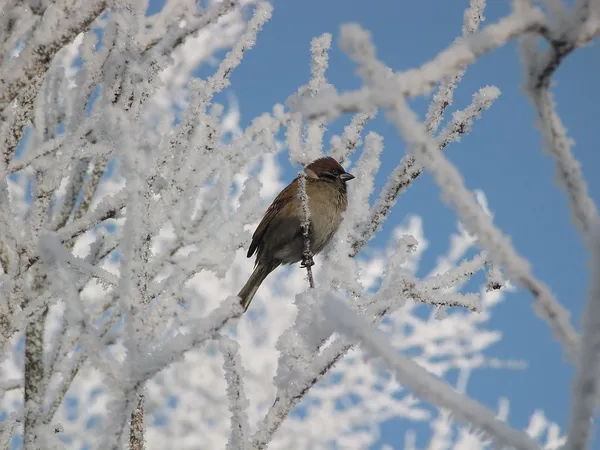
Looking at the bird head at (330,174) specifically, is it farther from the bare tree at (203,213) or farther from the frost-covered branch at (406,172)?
the frost-covered branch at (406,172)

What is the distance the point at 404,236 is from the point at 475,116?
0.53m

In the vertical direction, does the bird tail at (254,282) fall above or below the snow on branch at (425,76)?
above

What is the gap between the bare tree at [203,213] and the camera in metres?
0.71

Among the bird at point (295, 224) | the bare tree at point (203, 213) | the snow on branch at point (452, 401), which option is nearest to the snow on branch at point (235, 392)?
the bare tree at point (203, 213)

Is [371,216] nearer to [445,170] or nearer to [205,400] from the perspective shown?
[445,170]

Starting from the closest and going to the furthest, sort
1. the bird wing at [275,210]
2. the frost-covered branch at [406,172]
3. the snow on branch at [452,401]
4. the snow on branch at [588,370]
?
1. the snow on branch at [588,370]
2. the snow on branch at [452,401]
3. the frost-covered branch at [406,172]
4. the bird wing at [275,210]

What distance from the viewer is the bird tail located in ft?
14.1

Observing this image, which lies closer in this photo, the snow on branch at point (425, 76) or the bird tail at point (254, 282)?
the snow on branch at point (425, 76)

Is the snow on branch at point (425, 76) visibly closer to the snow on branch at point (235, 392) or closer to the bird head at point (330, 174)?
the snow on branch at point (235, 392)

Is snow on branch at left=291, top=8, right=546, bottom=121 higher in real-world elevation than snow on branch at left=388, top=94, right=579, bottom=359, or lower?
higher

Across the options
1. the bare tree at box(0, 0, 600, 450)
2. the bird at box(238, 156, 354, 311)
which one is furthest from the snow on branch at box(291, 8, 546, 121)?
the bird at box(238, 156, 354, 311)

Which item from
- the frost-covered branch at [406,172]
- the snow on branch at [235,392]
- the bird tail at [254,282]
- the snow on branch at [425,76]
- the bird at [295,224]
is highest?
the bird at [295,224]

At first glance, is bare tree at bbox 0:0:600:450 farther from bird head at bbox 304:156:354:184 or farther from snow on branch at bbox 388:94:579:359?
bird head at bbox 304:156:354:184

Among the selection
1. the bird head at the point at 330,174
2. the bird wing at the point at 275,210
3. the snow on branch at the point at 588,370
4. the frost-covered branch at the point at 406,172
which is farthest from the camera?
the bird wing at the point at 275,210
